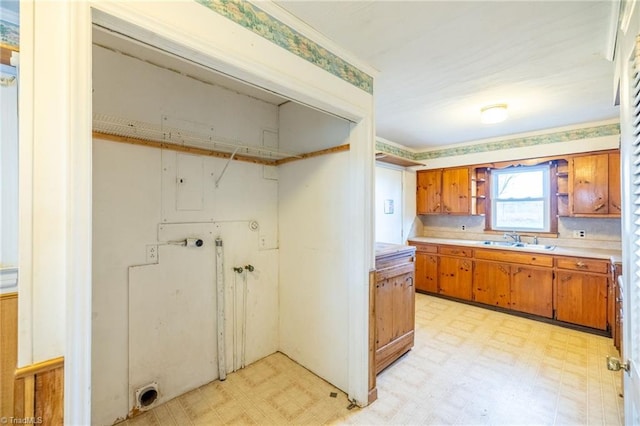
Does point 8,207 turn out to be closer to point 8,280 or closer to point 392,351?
point 8,280

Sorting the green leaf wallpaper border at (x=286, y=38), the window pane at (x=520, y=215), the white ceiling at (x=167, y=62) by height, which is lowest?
the window pane at (x=520, y=215)

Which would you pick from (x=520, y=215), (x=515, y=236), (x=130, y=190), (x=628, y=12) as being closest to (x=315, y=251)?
(x=130, y=190)

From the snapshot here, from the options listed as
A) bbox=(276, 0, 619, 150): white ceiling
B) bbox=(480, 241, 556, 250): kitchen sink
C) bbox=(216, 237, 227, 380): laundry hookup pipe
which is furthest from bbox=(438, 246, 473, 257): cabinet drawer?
bbox=(216, 237, 227, 380): laundry hookup pipe

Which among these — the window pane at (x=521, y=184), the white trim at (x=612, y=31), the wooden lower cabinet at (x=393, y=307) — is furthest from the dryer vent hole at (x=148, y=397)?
the window pane at (x=521, y=184)

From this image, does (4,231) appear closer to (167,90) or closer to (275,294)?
(167,90)

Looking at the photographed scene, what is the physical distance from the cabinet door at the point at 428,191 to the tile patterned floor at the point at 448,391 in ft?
7.56

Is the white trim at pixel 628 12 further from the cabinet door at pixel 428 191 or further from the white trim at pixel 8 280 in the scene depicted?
the cabinet door at pixel 428 191

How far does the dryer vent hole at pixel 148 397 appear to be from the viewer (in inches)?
75.4

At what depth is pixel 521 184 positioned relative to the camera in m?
4.12

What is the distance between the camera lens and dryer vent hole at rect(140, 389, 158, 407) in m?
1.92

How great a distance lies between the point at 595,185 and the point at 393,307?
9.98 feet

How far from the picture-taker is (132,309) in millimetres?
1881

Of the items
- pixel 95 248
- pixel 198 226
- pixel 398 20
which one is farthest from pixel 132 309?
pixel 398 20

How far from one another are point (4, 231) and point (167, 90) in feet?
5.04
